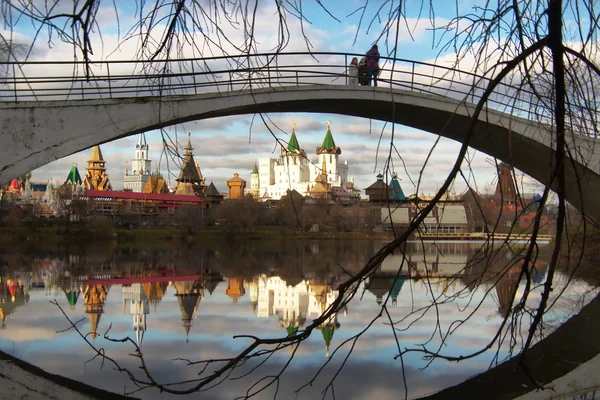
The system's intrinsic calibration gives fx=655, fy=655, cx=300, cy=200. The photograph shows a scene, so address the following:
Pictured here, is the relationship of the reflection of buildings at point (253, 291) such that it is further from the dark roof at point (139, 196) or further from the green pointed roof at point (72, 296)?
the dark roof at point (139, 196)

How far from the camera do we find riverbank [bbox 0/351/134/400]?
Result: 5.54 metres

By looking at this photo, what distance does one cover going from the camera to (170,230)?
158ft

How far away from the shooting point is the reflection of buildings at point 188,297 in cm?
936

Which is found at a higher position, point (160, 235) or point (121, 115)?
point (121, 115)

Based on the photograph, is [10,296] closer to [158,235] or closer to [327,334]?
[327,334]

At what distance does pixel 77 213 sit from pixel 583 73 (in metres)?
45.2

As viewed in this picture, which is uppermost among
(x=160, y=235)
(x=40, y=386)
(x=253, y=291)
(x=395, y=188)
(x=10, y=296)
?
(x=395, y=188)

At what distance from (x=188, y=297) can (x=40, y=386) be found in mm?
6303

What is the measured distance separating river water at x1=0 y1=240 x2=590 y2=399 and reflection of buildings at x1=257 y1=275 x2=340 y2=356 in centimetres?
3

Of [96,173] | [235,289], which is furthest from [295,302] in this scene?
[96,173]

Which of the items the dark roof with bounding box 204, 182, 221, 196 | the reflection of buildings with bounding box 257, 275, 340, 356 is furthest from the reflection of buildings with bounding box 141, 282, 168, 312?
the dark roof with bounding box 204, 182, 221, 196

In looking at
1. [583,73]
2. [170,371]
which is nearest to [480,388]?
[170,371]

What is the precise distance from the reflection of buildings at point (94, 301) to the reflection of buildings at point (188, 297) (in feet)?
3.91

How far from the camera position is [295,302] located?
11.5 metres
